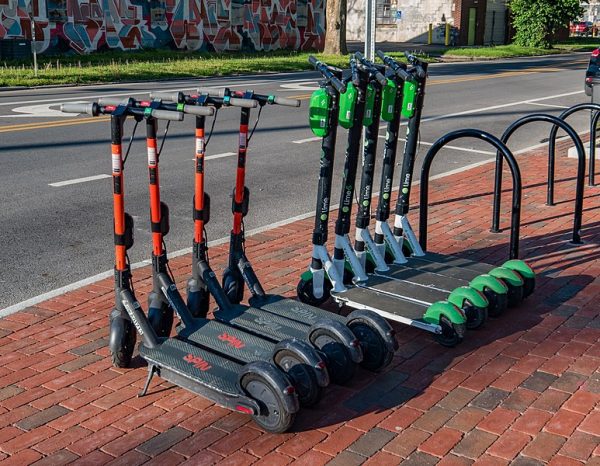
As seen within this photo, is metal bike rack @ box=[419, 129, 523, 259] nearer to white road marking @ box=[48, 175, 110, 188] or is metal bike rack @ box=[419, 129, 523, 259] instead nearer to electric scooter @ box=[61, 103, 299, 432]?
electric scooter @ box=[61, 103, 299, 432]

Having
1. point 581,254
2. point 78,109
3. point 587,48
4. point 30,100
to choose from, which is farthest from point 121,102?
point 587,48

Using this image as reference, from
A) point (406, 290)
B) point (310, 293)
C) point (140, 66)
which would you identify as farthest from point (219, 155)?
point (140, 66)

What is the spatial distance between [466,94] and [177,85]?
24.9 ft

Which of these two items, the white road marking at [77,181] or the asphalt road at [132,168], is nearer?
the asphalt road at [132,168]

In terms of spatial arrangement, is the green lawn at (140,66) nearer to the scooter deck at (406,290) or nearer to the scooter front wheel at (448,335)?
the scooter deck at (406,290)

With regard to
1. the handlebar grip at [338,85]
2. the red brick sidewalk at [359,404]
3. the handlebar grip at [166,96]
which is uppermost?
the handlebar grip at [338,85]

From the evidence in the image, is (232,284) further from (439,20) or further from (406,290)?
(439,20)

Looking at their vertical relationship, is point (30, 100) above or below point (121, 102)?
below

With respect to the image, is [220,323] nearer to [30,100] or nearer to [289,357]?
[289,357]

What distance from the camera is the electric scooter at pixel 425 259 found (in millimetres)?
5695

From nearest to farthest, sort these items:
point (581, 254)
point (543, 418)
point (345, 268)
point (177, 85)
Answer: point (543, 418) → point (345, 268) → point (581, 254) → point (177, 85)

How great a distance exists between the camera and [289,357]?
4.38m

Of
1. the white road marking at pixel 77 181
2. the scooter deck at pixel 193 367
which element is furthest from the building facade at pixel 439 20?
the scooter deck at pixel 193 367

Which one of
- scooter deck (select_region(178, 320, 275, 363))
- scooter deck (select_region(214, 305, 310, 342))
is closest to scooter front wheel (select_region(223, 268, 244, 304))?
scooter deck (select_region(214, 305, 310, 342))
